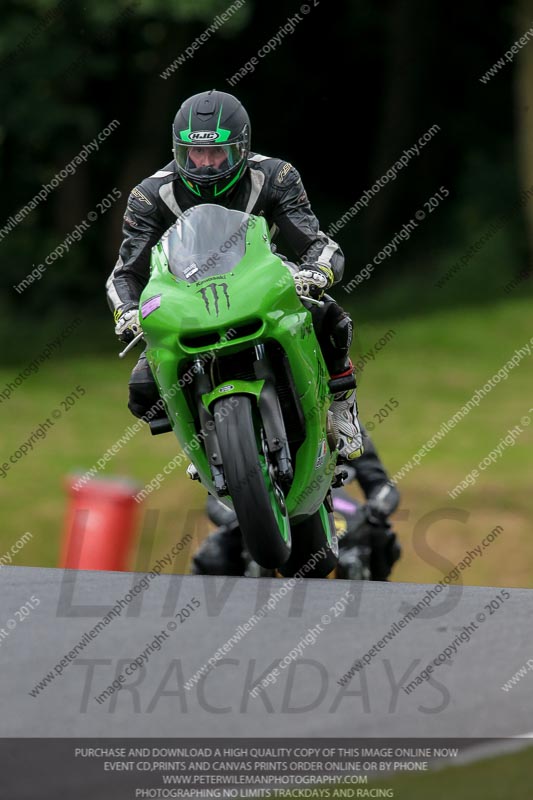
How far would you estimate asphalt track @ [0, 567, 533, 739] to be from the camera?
374 centimetres

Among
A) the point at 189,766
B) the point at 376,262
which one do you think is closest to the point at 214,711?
the point at 189,766

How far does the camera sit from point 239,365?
529 centimetres

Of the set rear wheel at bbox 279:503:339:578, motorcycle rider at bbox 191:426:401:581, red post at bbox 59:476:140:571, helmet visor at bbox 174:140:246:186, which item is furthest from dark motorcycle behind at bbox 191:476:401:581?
red post at bbox 59:476:140:571

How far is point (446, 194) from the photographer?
23188 mm

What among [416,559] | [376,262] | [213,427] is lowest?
[376,262]

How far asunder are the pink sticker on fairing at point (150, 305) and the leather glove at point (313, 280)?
1.90 feet

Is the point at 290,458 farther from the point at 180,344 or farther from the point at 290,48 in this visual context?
the point at 290,48

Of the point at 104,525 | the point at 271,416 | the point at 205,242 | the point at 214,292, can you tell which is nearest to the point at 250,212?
the point at 205,242

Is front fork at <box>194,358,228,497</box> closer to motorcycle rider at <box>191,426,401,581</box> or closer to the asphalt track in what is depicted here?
the asphalt track

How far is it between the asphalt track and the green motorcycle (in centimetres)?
43

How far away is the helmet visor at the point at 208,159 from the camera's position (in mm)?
5527

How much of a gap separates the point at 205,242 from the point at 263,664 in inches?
75.0

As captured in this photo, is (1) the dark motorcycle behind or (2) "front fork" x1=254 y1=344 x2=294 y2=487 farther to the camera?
(1) the dark motorcycle behind

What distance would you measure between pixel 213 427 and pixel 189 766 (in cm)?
194
